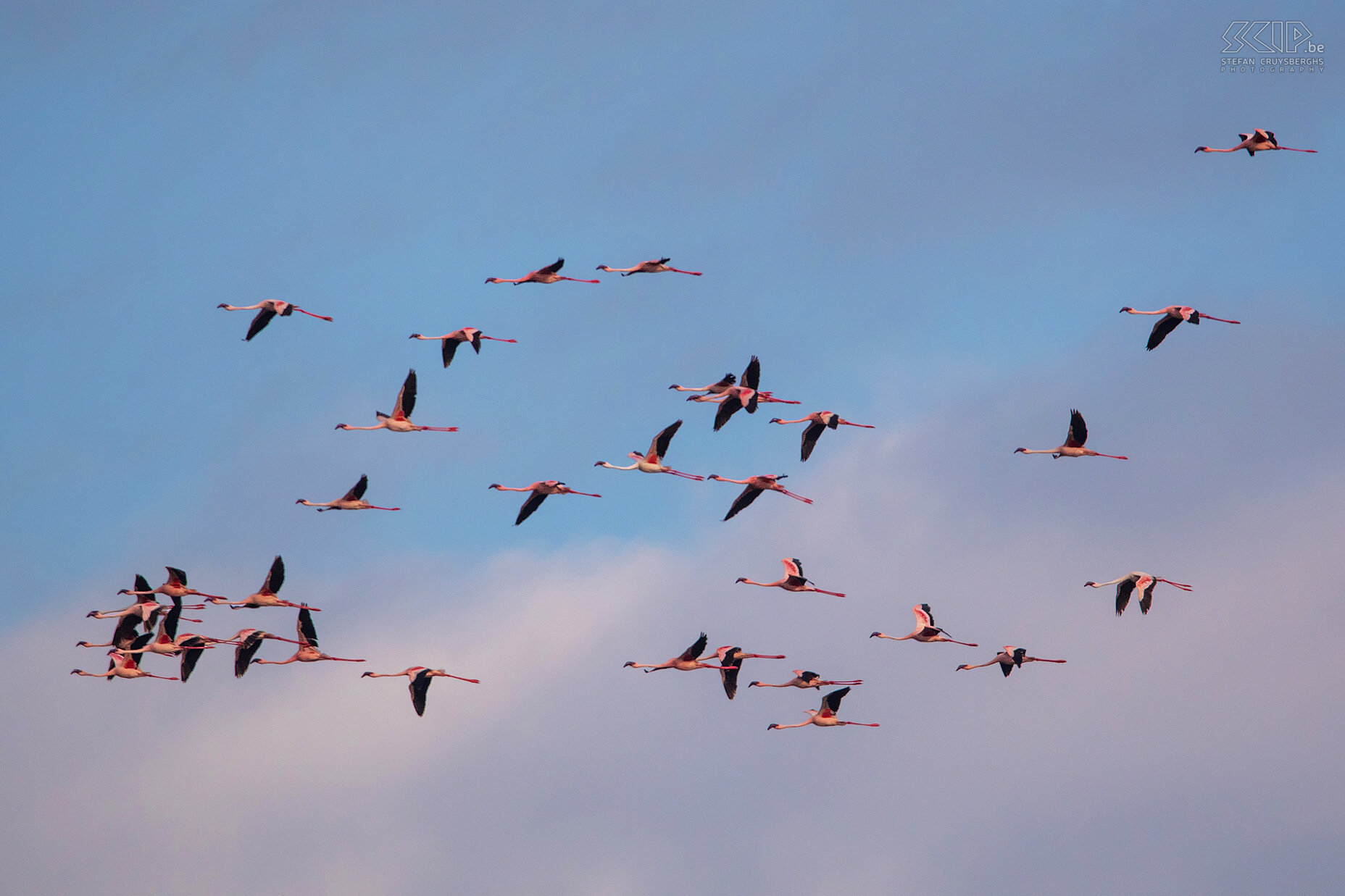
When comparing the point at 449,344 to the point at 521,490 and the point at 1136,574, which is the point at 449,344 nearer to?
the point at 521,490

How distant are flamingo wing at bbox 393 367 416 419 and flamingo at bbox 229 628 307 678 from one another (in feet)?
19.2

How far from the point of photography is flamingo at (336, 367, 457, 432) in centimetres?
4588

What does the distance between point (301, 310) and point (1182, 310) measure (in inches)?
780

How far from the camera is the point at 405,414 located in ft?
152

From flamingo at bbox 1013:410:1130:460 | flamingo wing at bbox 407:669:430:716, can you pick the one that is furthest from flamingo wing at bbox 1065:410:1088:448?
flamingo wing at bbox 407:669:430:716

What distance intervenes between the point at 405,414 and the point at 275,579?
4833 millimetres

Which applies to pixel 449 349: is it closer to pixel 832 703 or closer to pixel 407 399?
pixel 407 399

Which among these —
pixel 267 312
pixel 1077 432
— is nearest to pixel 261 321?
pixel 267 312

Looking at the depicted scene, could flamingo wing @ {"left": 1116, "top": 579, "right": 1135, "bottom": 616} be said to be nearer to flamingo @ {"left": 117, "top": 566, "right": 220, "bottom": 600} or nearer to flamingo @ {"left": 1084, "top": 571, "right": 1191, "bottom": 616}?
flamingo @ {"left": 1084, "top": 571, "right": 1191, "bottom": 616}

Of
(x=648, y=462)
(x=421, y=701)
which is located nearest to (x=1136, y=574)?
(x=648, y=462)

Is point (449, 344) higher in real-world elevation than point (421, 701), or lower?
higher

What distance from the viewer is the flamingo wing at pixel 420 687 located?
43531 millimetres

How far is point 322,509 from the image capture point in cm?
4800

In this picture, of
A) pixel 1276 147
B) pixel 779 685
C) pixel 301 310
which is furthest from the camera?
pixel 779 685
